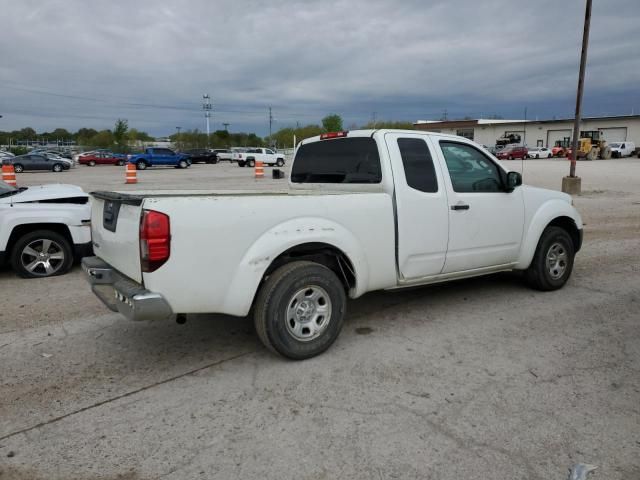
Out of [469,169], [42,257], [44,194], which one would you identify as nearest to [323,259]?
[469,169]

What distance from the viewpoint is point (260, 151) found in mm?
48156

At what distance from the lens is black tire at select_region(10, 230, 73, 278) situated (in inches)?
251

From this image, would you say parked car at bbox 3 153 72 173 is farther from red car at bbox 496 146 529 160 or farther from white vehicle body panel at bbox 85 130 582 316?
red car at bbox 496 146 529 160

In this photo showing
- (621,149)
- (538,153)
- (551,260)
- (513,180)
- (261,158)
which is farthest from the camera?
(538,153)

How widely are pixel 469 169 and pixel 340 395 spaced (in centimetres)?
276

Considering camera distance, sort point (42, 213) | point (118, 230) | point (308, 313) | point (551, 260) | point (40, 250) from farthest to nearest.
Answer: point (40, 250)
point (42, 213)
point (551, 260)
point (308, 313)
point (118, 230)

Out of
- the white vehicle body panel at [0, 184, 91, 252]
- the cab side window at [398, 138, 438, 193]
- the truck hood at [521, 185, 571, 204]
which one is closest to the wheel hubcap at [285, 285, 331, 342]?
the cab side window at [398, 138, 438, 193]

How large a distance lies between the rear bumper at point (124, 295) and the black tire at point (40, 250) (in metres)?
2.78

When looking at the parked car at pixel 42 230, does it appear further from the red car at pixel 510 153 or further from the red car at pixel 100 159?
the red car at pixel 510 153

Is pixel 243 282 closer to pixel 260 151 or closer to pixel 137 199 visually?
pixel 137 199

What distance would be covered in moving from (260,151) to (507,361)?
4577 centimetres

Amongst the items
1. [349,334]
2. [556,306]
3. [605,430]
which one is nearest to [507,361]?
[605,430]

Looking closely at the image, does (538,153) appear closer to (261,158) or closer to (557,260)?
(261,158)

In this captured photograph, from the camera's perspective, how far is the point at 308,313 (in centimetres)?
396
